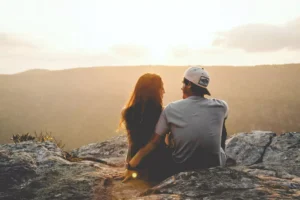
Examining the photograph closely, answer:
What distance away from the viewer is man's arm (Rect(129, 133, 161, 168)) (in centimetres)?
394

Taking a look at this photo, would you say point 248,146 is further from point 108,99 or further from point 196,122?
point 108,99

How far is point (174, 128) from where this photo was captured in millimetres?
3781

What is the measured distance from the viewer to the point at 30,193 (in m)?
3.75

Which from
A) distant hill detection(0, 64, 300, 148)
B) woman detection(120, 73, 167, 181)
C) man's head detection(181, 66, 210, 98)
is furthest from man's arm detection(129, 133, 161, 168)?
distant hill detection(0, 64, 300, 148)

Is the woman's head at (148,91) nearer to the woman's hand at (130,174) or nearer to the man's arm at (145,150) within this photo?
the man's arm at (145,150)

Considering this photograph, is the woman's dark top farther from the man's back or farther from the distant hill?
the distant hill

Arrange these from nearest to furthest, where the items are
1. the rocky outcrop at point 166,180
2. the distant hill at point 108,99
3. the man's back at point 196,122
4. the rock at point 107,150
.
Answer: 1. the rocky outcrop at point 166,180
2. the man's back at point 196,122
3. the rock at point 107,150
4. the distant hill at point 108,99

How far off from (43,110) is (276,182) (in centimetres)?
6452

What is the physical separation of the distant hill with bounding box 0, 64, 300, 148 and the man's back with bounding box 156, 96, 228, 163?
33.2m

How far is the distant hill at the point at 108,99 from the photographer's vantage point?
145 feet

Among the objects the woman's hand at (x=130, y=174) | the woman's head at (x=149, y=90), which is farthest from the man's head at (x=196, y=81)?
the woman's hand at (x=130, y=174)

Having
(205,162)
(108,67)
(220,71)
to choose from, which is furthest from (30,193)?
(108,67)

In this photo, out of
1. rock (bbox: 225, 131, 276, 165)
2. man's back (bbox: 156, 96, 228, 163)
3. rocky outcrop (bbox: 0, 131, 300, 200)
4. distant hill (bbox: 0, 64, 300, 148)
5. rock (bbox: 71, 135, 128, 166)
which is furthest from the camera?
distant hill (bbox: 0, 64, 300, 148)

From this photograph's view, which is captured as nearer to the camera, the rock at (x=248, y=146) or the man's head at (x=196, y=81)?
the man's head at (x=196, y=81)
